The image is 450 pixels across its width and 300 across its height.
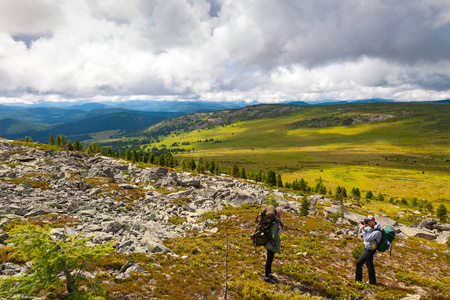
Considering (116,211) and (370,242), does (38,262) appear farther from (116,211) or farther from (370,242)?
(116,211)

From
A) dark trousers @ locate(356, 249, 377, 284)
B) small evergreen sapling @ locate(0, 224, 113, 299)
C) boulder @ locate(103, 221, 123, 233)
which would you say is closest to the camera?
small evergreen sapling @ locate(0, 224, 113, 299)

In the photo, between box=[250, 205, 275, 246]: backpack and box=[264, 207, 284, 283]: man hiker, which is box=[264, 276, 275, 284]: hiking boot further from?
box=[250, 205, 275, 246]: backpack

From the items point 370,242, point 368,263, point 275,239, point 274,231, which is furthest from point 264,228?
point 368,263

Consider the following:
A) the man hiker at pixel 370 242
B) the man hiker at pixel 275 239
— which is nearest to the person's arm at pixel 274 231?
the man hiker at pixel 275 239

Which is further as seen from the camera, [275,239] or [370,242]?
[370,242]

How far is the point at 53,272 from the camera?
630 centimetres

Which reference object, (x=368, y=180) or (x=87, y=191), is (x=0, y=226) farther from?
Answer: (x=368, y=180)

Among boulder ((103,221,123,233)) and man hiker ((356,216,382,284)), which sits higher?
man hiker ((356,216,382,284))

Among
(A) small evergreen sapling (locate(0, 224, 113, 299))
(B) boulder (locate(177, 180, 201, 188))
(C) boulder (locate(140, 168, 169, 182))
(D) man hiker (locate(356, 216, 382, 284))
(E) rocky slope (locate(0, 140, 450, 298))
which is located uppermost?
(A) small evergreen sapling (locate(0, 224, 113, 299))

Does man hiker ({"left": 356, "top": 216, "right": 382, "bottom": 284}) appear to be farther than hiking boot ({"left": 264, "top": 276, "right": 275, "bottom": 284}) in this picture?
No

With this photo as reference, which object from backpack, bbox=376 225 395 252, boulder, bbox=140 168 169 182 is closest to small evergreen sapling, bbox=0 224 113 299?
backpack, bbox=376 225 395 252

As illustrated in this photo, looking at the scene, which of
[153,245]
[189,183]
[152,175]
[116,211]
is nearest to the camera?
[153,245]

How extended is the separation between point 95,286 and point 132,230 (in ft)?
37.9

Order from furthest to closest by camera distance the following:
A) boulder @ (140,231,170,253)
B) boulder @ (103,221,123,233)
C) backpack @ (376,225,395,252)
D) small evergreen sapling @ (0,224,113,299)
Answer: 1. boulder @ (103,221,123,233)
2. boulder @ (140,231,170,253)
3. backpack @ (376,225,395,252)
4. small evergreen sapling @ (0,224,113,299)
